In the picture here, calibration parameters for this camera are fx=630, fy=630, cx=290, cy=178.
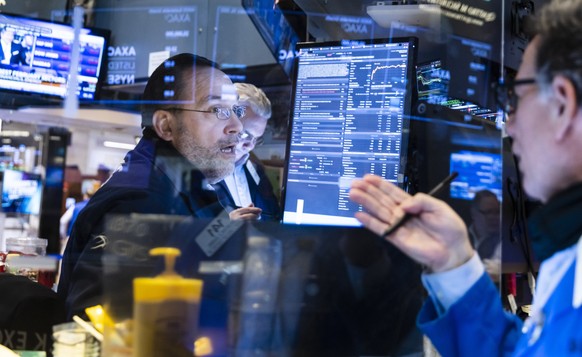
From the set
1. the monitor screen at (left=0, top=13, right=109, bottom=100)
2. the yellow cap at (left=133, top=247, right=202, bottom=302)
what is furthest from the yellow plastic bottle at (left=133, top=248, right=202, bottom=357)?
the monitor screen at (left=0, top=13, right=109, bottom=100)

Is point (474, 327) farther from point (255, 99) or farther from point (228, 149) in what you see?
point (255, 99)

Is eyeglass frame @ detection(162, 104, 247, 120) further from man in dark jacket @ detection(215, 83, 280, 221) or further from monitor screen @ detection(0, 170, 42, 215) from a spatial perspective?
monitor screen @ detection(0, 170, 42, 215)

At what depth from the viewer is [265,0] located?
3516mm

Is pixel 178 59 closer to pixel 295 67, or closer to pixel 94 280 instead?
pixel 295 67

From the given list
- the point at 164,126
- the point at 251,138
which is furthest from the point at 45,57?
the point at 164,126

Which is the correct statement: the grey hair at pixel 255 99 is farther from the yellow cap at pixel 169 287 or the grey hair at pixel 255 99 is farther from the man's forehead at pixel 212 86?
the yellow cap at pixel 169 287

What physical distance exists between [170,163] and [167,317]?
3.66 ft

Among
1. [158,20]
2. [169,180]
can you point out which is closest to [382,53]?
[169,180]

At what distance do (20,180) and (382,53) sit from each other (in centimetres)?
350

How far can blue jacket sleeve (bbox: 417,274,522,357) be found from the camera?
46.4 inches

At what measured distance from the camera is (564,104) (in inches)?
37.0

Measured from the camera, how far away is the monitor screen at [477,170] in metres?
2.01

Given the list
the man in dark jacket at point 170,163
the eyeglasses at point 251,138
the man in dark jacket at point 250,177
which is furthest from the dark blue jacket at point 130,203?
the eyeglasses at point 251,138

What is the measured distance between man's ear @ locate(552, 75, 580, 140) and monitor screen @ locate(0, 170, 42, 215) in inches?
145
